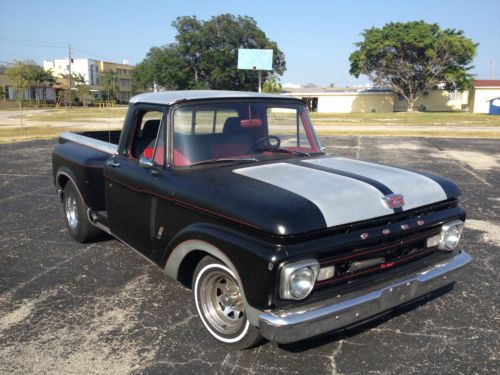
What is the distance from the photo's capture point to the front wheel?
Answer: 287 cm

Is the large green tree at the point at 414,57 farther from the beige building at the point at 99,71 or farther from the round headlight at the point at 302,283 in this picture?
the beige building at the point at 99,71

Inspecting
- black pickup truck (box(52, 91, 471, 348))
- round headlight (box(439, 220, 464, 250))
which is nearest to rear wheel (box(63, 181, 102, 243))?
black pickup truck (box(52, 91, 471, 348))

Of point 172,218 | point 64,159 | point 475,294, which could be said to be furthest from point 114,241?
point 475,294

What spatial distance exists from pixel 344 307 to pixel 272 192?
2.63ft

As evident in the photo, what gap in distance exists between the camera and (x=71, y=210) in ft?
17.5

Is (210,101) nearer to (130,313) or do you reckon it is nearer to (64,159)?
(130,313)

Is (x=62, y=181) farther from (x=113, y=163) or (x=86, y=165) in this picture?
(x=113, y=163)

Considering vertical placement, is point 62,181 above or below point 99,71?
below

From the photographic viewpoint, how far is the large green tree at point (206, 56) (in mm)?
64938

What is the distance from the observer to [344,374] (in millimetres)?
2781

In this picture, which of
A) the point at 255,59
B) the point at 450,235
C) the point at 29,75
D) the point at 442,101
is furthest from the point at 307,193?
the point at 29,75

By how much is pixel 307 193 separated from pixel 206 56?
66.0 meters

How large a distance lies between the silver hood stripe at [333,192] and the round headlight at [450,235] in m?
0.69

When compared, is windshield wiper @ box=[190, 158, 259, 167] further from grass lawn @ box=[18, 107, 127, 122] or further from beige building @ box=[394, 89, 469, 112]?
beige building @ box=[394, 89, 469, 112]
